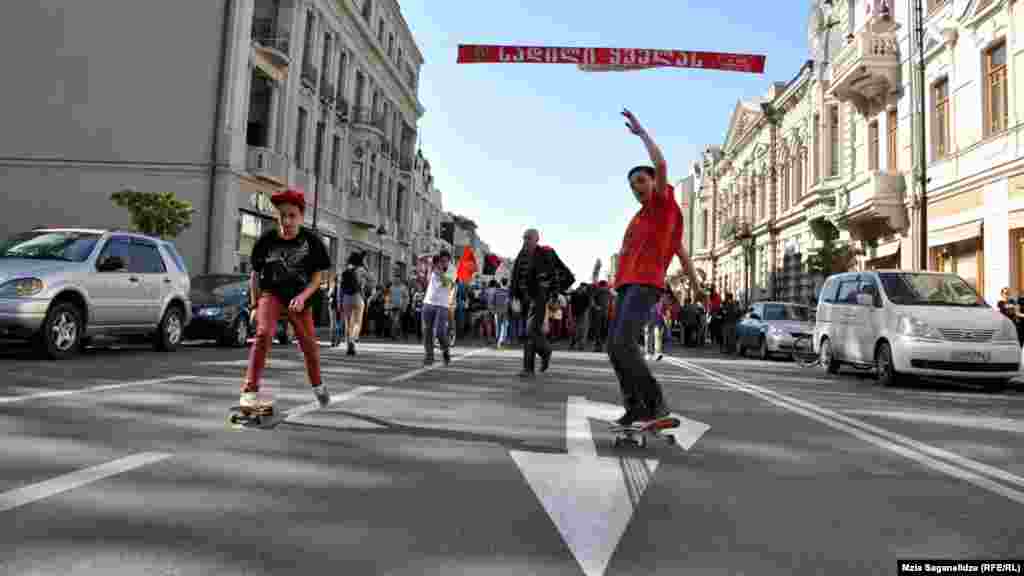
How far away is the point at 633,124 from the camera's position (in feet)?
16.6

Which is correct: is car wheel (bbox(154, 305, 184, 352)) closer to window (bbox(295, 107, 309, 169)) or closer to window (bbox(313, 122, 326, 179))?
window (bbox(295, 107, 309, 169))

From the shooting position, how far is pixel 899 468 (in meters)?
4.37

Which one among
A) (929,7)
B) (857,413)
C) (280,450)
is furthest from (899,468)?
(929,7)

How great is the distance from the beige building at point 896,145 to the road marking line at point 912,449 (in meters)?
13.5

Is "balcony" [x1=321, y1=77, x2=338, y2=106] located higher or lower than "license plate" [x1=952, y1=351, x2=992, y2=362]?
higher

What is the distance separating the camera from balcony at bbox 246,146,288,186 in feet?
82.7

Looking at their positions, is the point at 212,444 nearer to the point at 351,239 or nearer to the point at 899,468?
the point at 899,468

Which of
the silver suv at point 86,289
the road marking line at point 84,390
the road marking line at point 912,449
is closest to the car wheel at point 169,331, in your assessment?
the silver suv at point 86,289

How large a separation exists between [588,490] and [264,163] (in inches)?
955

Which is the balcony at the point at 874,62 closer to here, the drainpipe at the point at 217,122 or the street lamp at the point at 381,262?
the drainpipe at the point at 217,122

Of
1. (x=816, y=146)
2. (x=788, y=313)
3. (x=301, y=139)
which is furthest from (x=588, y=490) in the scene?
(x=816, y=146)

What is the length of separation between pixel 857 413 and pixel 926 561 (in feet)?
15.7

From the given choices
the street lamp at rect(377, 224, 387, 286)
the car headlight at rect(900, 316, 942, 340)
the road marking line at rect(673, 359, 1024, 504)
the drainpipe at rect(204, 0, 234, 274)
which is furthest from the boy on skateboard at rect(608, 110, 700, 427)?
the street lamp at rect(377, 224, 387, 286)

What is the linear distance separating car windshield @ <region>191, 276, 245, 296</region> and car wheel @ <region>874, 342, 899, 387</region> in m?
11.5
